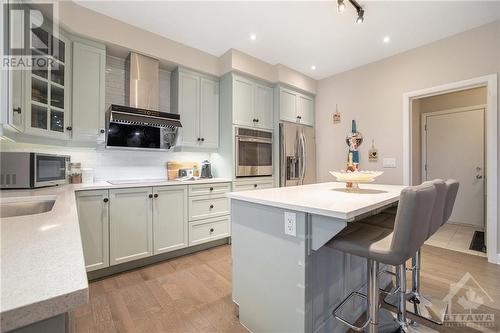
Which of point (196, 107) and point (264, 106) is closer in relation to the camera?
point (196, 107)

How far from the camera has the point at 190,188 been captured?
2748 mm

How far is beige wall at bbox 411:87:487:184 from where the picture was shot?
12.5 ft

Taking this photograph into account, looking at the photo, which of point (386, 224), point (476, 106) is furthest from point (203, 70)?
point (476, 106)

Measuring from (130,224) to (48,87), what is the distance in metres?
1.54

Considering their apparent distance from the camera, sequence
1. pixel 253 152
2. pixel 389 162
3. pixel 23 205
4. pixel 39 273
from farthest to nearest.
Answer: pixel 253 152 → pixel 389 162 → pixel 23 205 → pixel 39 273

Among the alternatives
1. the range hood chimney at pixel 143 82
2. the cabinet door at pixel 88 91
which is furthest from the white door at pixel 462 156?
the cabinet door at pixel 88 91

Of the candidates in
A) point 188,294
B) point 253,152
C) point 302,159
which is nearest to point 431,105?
point 302,159

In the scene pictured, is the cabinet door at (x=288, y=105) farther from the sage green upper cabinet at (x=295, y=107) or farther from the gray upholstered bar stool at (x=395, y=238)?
the gray upholstered bar stool at (x=395, y=238)

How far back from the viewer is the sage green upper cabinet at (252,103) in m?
3.25

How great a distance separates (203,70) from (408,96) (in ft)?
9.71

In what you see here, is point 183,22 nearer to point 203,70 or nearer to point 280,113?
point 203,70

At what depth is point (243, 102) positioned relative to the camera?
332 cm

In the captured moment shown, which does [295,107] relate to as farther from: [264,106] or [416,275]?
[416,275]

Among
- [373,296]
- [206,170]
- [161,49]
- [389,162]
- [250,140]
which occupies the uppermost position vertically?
[161,49]
